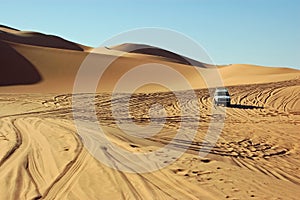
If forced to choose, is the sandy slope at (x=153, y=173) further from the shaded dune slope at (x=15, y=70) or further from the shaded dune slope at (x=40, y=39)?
the shaded dune slope at (x=40, y=39)

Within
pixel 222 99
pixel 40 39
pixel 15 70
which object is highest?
pixel 40 39

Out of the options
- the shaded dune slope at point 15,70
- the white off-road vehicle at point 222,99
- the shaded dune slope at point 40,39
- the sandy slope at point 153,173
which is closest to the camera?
the sandy slope at point 153,173

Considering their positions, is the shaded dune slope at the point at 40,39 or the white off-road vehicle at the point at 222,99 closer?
the white off-road vehicle at the point at 222,99

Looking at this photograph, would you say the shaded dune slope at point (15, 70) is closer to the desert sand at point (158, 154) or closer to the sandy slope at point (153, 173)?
the desert sand at point (158, 154)

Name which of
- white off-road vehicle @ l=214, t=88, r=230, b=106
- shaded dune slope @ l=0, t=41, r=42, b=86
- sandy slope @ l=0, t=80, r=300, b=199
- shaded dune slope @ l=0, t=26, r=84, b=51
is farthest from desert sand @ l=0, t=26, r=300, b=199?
shaded dune slope @ l=0, t=26, r=84, b=51

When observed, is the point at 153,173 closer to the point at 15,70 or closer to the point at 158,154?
the point at 158,154

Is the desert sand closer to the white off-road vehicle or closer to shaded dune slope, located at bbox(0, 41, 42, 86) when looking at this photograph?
the white off-road vehicle

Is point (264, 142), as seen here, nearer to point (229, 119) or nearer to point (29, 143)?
point (229, 119)

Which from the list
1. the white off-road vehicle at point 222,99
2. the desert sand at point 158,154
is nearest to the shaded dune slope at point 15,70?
the desert sand at point 158,154

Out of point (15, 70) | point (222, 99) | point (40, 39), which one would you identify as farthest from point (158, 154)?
point (40, 39)

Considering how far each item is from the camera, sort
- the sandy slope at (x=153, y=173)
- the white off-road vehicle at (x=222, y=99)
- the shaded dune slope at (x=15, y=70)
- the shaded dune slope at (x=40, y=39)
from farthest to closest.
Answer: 1. the shaded dune slope at (x=40, y=39)
2. the shaded dune slope at (x=15, y=70)
3. the white off-road vehicle at (x=222, y=99)
4. the sandy slope at (x=153, y=173)

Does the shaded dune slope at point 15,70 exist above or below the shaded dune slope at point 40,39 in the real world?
below

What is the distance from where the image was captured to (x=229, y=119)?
17344 millimetres

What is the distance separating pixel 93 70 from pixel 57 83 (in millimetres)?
7739
